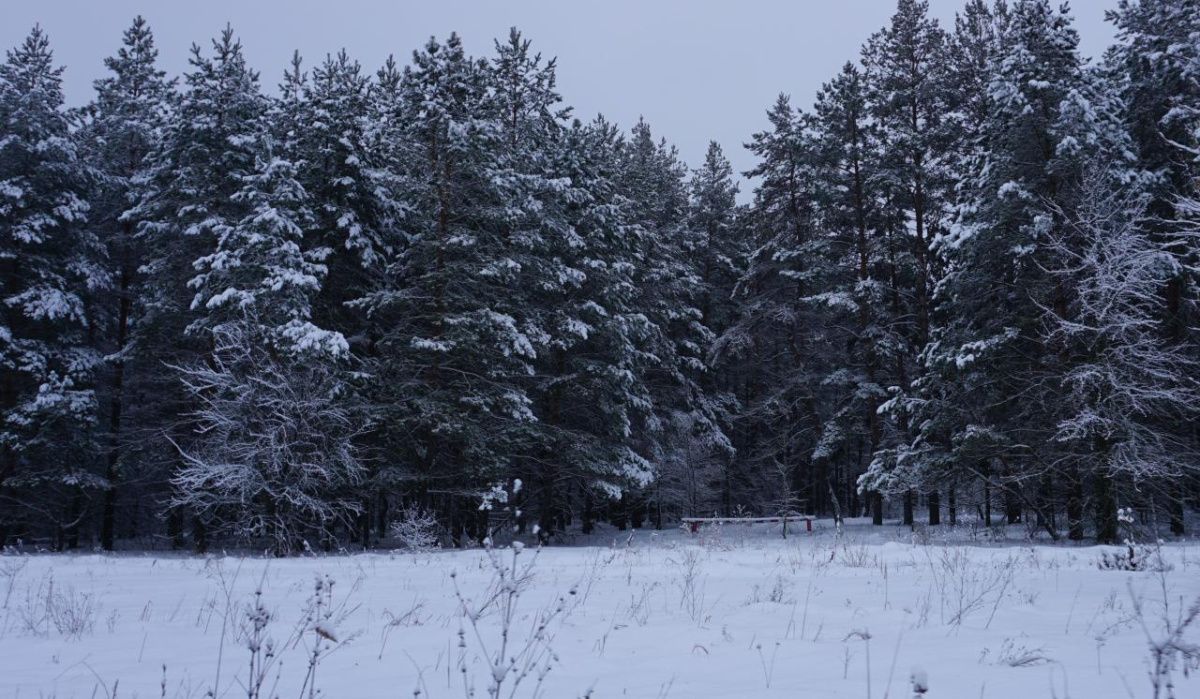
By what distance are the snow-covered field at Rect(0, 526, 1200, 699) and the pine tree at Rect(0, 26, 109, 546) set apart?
12829 mm

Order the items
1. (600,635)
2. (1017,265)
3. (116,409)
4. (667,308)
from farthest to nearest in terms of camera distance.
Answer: (667,308), (116,409), (1017,265), (600,635)

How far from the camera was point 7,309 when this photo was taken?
20578 mm

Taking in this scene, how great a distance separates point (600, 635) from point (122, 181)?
2569cm

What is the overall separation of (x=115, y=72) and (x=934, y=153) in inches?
1187

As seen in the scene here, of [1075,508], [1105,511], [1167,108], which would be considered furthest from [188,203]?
[1167,108]

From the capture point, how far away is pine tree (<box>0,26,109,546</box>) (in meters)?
19.5

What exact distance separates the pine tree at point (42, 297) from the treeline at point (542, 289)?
0.36 ft

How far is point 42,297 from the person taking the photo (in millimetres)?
20125

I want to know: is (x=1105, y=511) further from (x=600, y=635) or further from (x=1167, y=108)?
(x=600, y=635)

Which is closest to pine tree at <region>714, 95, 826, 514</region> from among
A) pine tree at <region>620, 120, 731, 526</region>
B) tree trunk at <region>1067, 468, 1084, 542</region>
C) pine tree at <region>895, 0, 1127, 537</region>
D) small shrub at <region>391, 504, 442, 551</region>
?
pine tree at <region>620, 120, 731, 526</region>

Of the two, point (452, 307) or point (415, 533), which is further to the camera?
point (452, 307)

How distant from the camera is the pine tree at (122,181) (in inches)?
870

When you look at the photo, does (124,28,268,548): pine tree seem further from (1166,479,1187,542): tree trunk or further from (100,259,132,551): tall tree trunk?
(1166,479,1187,542): tree trunk

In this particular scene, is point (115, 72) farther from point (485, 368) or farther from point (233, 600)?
point (233, 600)
